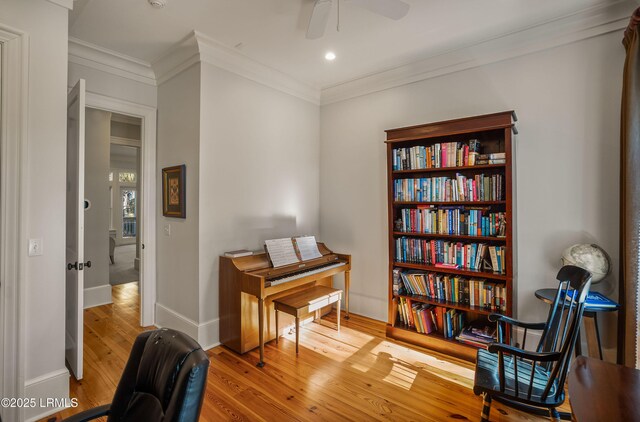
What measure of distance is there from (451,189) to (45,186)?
319 cm

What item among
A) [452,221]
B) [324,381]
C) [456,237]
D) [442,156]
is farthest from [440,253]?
[324,381]

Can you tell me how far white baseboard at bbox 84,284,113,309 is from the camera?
4105 mm

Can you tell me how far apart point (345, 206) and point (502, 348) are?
2.51 meters

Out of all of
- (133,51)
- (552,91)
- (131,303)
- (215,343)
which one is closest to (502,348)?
(552,91)

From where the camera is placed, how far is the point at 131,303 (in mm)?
4273

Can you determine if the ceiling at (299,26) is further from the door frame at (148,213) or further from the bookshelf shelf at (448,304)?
the bookshelf shelf at (448,304)

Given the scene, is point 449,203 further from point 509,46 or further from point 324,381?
point 324,381

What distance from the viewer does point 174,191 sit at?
3174mm

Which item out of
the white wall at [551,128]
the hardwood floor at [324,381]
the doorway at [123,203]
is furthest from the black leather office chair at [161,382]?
the doorway at [123,203]

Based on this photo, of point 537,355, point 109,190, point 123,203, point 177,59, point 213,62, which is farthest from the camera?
point 123,203

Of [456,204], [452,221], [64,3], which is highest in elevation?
[64,3]

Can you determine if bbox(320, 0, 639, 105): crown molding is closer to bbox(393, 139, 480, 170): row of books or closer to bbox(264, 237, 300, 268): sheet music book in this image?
bbox(393, 139, 480, 170): row of books

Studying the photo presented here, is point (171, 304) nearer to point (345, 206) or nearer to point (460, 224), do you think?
point (345, 206)

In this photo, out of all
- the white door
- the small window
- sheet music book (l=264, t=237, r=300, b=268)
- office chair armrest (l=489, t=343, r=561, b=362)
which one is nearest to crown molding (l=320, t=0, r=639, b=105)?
sheet music book (l=264, t=237, r=300, b=268)
